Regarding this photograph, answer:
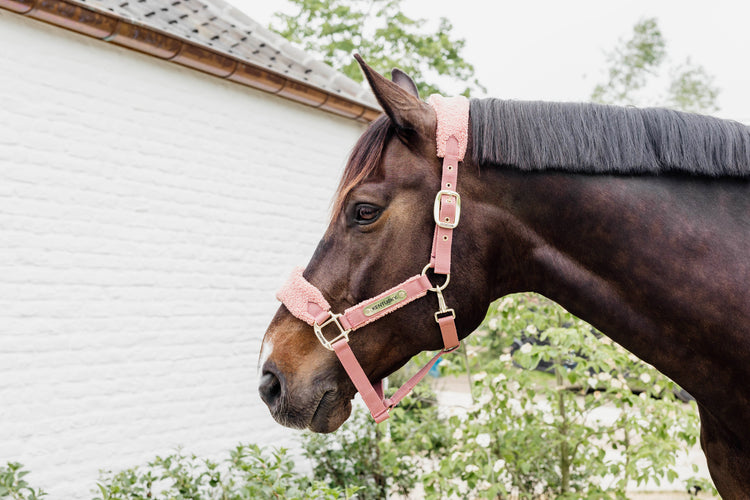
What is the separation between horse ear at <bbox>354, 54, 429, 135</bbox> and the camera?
1.63 m

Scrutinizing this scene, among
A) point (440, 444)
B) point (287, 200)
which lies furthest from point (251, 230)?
point (440, 444)

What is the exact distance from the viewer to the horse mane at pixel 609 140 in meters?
1.57

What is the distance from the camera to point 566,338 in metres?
3.52

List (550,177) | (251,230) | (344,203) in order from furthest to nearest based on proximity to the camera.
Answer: (251,230), (344,203), (550,177)

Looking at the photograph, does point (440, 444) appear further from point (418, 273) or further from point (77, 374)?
point (418, 273)

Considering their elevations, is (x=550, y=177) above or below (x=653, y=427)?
above

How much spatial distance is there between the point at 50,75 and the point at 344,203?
9.37 ft

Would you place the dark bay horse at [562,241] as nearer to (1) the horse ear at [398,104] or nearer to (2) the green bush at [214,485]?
(1) the horse ear at [398,104]

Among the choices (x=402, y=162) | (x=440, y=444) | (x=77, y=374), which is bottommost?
(x=440, y=444)

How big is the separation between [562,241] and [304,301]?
77cm

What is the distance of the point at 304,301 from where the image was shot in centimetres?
174

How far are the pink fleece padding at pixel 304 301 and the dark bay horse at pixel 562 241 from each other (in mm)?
31

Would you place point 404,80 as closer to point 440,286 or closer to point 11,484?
point 440,286

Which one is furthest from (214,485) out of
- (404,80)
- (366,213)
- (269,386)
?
(404,80)
